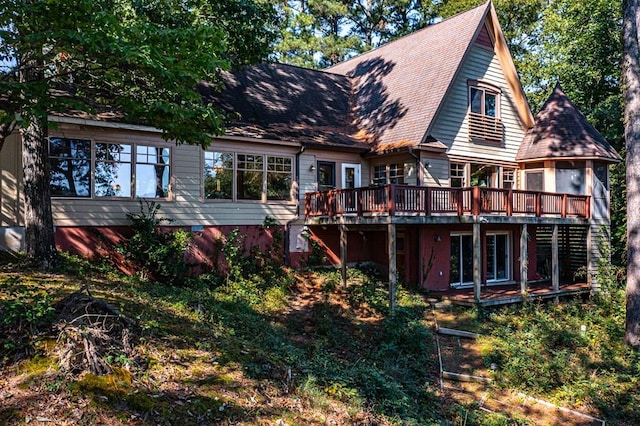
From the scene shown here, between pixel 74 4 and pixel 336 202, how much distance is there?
30.4 ft

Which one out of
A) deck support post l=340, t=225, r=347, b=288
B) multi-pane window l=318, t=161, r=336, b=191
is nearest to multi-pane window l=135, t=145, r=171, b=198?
multi-pane window l=318, t=161, r=336, b=191

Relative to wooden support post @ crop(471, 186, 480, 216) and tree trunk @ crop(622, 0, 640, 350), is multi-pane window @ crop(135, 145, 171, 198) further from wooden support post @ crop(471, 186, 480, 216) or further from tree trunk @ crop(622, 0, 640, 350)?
tree trunk @ crop(622, 0, 640, 350)

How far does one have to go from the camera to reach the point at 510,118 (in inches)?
692

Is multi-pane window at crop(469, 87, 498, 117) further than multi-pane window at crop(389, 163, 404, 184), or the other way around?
multi-pane window at crop(469, 87, 498, 117)

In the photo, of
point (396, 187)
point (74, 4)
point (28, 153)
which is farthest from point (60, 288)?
point (396, 187)

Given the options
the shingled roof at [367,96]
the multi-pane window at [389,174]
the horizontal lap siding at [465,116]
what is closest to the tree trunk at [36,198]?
the shingled roof at [367,96]

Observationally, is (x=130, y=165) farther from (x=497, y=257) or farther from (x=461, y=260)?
(x=497, y=257)

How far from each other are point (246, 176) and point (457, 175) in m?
7.81

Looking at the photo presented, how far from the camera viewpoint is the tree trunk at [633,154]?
11.5 meters

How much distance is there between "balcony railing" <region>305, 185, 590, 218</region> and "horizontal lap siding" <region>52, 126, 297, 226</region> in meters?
1.78

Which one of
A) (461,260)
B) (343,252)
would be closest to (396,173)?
(343,252)

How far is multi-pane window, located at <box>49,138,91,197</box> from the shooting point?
10.8 m

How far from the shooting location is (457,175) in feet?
51.9

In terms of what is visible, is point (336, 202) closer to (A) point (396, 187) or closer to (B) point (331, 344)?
(A) point (396, 187)
